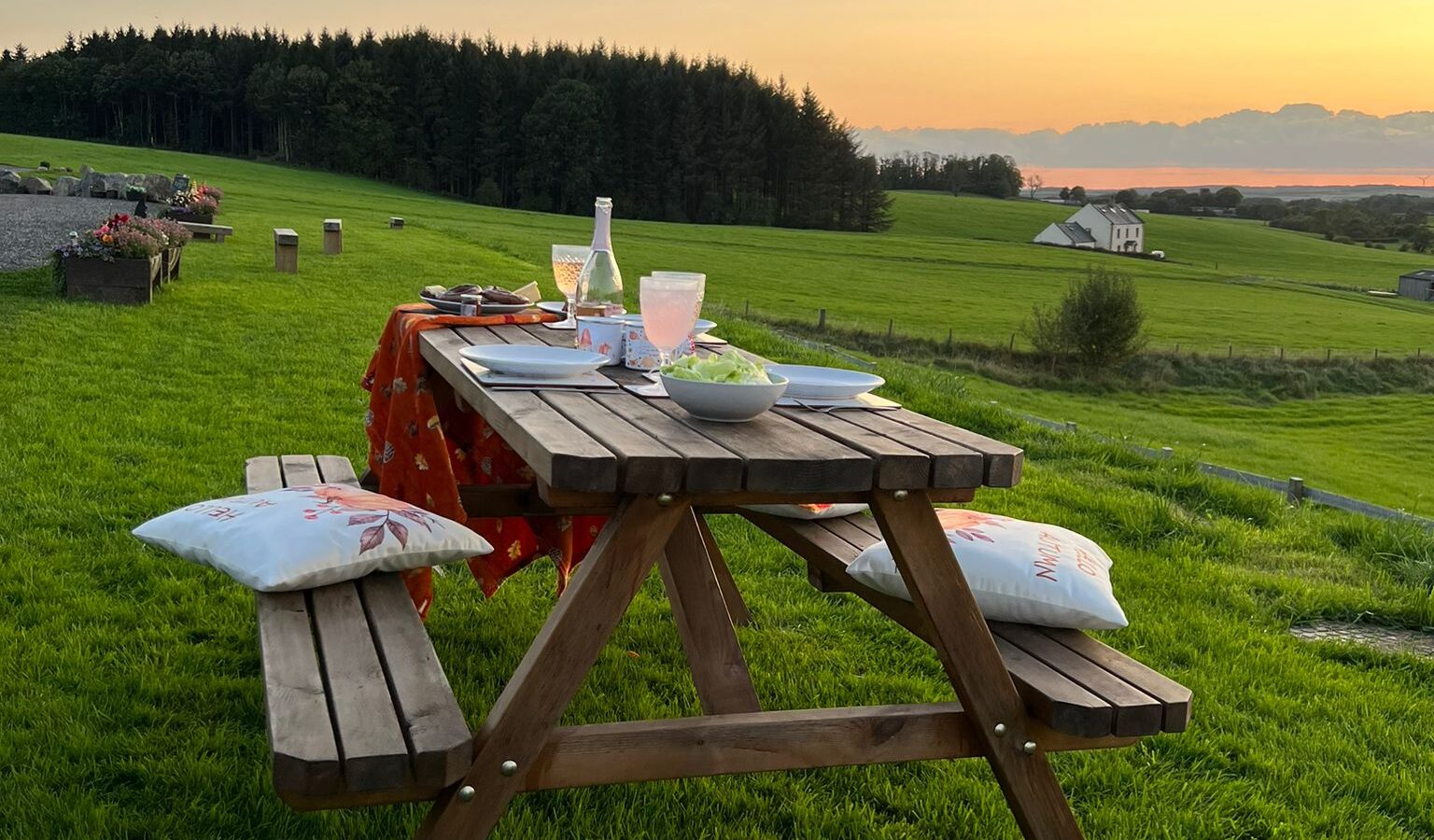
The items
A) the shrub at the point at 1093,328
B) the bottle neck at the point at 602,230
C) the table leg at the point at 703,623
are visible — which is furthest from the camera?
the shrub at the point at 1093,328

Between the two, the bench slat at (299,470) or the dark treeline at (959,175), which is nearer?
the bench slat at (299,470)

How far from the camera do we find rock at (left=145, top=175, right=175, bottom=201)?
998 inches

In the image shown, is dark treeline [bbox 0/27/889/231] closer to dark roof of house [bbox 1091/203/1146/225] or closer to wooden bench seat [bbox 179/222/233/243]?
dark roof of house [bbox 1091/203/1146/225]

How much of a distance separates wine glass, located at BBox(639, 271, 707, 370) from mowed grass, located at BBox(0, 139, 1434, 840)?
1.09 meters

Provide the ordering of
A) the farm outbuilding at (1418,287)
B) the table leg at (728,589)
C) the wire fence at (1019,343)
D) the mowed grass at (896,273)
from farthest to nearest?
the farm outbuilding at (1418,287)
the mowed grass at (896,273)
the wire fence at (1019,343)
the table leg at (728,589)

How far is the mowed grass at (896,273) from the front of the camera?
35781 mm

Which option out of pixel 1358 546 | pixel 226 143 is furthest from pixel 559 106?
pixel 1358 546

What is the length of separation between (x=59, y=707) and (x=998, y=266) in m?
56.7

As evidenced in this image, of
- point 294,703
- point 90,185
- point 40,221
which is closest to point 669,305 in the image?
point 294,703

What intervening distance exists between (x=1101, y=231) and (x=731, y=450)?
296ft

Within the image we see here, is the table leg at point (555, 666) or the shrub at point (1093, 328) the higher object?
the table leg at point (555, 666)

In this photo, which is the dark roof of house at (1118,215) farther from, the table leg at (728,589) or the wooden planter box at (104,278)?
the table leg at (728,589)

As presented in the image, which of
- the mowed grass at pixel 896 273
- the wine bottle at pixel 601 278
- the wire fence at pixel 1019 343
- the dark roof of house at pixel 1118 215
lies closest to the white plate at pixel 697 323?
the wine bottle at pixel 601 278

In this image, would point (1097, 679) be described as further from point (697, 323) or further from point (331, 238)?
point (331, 238)
